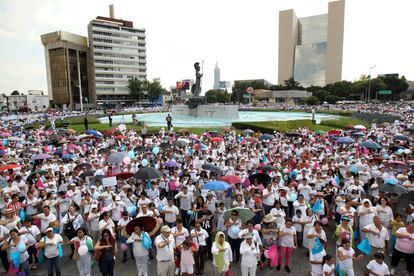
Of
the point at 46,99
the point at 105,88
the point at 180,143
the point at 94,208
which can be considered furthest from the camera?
the point at 46,99

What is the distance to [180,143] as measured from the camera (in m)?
15.9

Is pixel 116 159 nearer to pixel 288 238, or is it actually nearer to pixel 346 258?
pixel 288 238

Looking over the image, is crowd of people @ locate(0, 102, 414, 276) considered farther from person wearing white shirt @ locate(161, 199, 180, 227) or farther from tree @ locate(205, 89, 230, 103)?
tree @ locate(205, 89, 230, 103)

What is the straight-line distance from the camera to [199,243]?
21.4 ft

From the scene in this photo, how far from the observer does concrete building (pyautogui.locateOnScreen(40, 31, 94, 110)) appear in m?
Answer: 103

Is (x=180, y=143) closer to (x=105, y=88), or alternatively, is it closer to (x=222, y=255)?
(x=222, y=255)

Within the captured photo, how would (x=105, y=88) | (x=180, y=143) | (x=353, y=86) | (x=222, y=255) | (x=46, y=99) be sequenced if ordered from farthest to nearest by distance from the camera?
1. (x=46, y=99)
2. (x=105, y=88)
3. (x=353, y=86)
4. (x=180, y=143)
5. (x=222, y=255)

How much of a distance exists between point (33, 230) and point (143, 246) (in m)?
2.55

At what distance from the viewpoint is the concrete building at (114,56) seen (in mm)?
103812

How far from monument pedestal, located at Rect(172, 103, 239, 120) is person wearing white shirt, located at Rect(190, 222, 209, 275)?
35.8 meters

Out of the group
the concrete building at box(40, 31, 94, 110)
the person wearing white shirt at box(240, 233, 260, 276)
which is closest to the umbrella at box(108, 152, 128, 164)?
the person wearing white shirt at box(240, 233, 260, 276)

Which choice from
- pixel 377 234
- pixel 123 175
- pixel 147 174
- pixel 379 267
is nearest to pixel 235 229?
pixel 379 267

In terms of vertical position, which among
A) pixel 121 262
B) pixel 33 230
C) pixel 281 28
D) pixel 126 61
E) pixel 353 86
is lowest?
pixel 121 262

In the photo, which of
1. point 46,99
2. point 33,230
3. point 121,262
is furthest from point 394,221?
point 46,99
